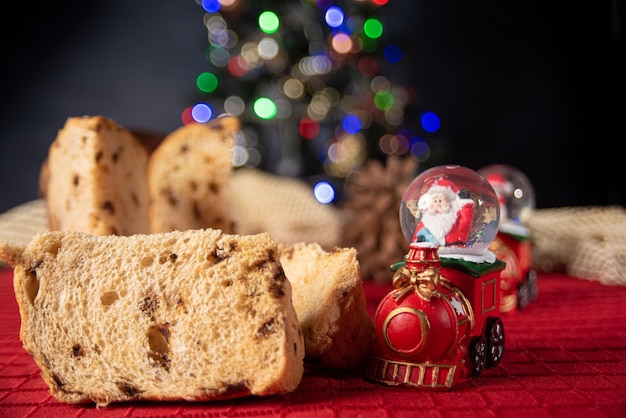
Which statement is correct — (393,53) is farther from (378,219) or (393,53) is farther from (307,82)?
(378,219)

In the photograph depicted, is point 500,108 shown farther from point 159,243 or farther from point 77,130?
point 159,243

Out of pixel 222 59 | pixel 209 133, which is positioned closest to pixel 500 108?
pixel 222 59

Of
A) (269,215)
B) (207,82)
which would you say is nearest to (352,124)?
(207,82)

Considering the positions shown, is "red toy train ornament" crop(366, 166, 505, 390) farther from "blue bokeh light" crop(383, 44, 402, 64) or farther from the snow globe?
"blue bokeh light" crop(383, 44, 402, 64)

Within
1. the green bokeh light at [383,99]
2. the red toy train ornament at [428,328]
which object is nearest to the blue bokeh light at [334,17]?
the green bokeh light at [383,99]

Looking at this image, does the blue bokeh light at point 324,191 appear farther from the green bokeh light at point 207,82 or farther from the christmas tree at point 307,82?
the green bokeh light at point 207,82

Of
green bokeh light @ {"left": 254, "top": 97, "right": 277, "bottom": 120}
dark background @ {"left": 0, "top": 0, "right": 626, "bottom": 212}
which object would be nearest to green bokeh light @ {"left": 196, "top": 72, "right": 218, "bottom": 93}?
green bokeh light @ {"left": 254, "top": 97, "right": 277, "bottom": 120}
